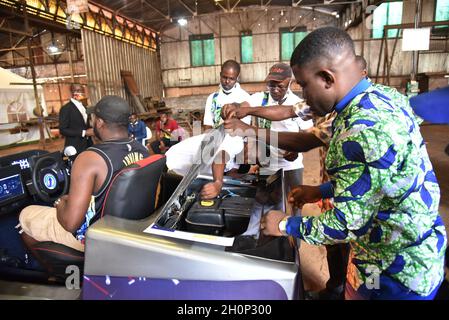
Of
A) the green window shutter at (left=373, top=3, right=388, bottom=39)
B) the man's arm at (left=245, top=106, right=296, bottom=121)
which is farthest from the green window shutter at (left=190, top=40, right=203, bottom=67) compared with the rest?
the man's arm at (left=245, top=106, right=296, bottom=121)

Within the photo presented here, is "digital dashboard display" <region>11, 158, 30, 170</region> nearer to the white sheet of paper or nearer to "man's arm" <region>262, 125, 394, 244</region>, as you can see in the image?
"man's arm" <region>262, 125, 394, 244</region>

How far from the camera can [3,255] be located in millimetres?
2170

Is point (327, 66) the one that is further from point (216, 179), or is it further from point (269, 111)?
point (216, 179)

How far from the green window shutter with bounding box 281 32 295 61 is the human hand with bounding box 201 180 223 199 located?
50.5 ft

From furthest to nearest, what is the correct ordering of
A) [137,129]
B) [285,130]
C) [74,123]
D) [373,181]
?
[137,129] → [74,123] → [285,130] → [373,181]

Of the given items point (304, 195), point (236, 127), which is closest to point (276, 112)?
point (236, 127)

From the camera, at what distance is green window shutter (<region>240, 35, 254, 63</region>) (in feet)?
54.3

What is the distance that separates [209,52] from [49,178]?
1572 cm

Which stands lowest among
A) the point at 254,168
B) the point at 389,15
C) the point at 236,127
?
the point at 254,168

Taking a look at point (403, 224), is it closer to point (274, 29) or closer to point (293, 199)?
point (293, 199)

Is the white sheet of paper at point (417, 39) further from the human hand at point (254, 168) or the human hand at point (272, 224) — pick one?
the human hand at point (272, 224)

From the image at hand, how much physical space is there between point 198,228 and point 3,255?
1457 mm

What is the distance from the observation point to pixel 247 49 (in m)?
16.7
